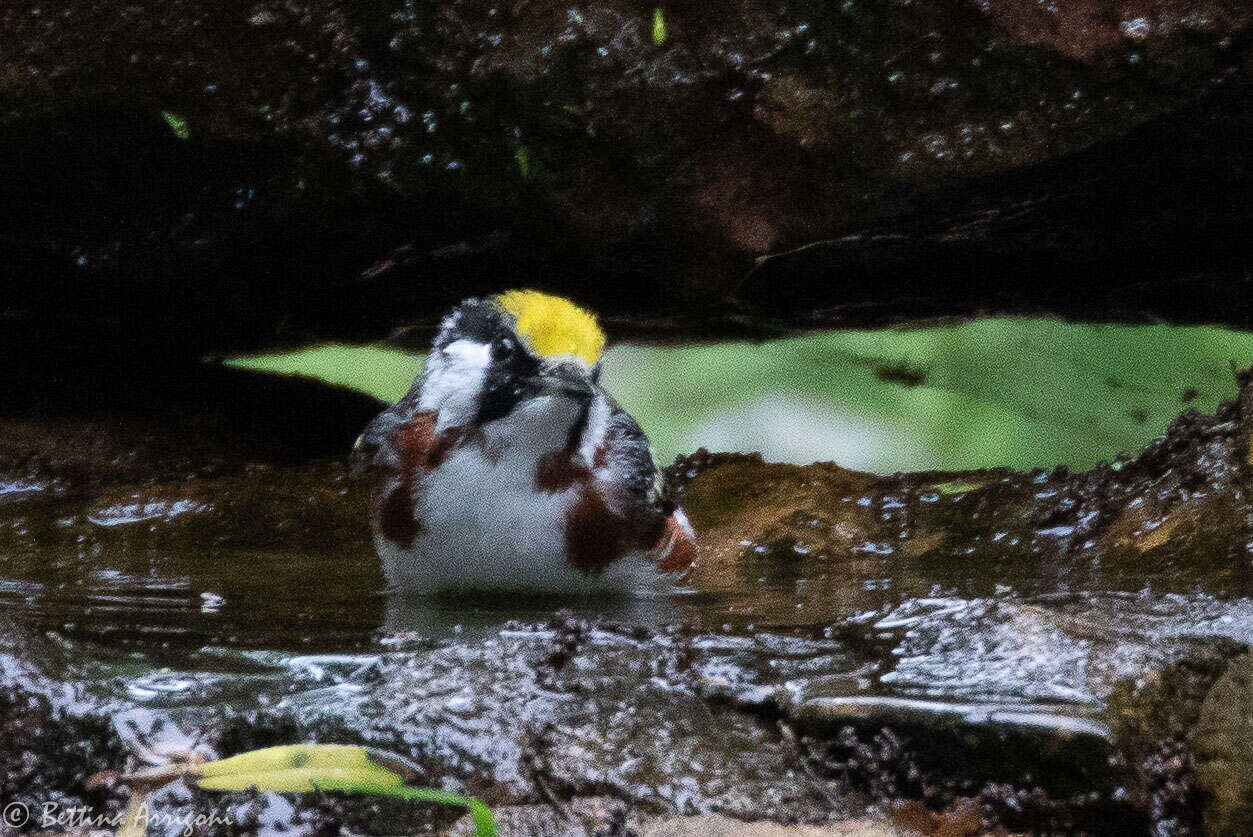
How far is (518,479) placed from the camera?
344 cm

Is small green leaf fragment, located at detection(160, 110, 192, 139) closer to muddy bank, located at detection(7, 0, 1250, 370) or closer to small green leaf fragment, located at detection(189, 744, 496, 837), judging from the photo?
muddy bank, located at detection(7, 0, 1250, 370)

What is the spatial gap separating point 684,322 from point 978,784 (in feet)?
12.2

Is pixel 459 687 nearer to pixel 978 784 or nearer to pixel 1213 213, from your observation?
pixel 978 784

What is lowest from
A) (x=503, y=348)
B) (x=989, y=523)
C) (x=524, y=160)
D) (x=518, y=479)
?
(x=989, y=523)

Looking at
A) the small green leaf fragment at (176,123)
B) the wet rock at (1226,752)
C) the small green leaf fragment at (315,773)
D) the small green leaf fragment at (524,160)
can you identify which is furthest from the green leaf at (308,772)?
the small green leaf fragment at (176,123)

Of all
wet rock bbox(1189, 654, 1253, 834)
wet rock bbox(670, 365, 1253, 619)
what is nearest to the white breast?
wet rock bbox(670, 365, 1253, 619)

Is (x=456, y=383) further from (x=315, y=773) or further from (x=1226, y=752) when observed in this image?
(x=1226, y=752)

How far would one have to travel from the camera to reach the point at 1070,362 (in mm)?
6027

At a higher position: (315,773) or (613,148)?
(613,148)

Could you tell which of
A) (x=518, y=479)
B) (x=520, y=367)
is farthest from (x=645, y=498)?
(x=520, y=367)

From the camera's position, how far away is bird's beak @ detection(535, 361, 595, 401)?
11.1 ft

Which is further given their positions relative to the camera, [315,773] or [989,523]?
[989,523]

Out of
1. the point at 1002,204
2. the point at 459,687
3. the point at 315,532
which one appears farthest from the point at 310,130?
the point at 459,687

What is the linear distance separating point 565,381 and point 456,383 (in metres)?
0.42
